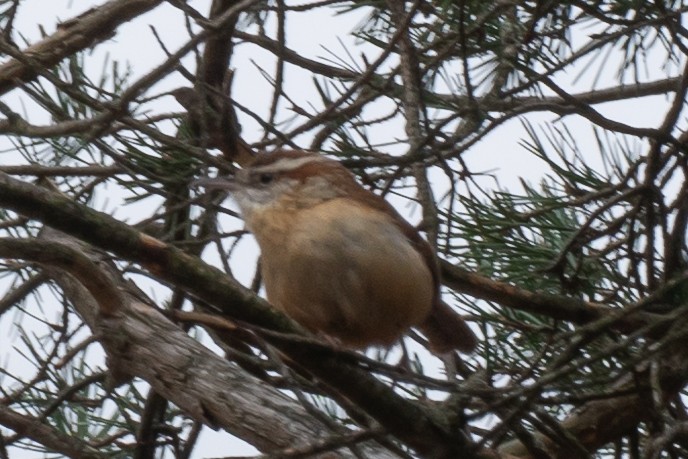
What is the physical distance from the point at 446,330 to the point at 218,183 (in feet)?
2.77

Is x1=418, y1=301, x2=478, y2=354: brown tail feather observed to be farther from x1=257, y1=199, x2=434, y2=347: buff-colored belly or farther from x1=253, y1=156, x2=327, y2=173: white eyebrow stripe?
x1=253, y1=156, x2=327, y2=173: white eyebrow stripe

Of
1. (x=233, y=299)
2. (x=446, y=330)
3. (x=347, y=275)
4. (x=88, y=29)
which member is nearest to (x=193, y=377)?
(x=347, y=275)

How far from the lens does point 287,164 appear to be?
3.49 metres

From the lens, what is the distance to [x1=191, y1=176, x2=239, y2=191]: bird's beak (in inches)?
140

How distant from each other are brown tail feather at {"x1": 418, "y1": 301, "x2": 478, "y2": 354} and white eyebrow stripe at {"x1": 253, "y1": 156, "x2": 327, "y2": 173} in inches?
23.1

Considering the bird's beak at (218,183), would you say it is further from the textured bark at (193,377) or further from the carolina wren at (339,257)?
the textured bark at (193,377)

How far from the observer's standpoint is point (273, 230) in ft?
10.6

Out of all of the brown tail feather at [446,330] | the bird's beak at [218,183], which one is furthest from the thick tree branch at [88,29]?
the brown tail feather at [446,330]

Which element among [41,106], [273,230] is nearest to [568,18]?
[273,230]

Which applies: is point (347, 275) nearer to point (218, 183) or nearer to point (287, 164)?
point (287, 164)

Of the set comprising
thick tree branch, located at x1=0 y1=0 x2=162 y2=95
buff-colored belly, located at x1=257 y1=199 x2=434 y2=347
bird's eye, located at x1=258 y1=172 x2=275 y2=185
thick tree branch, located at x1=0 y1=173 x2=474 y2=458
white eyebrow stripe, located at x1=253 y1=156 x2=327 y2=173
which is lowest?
thick tree branch, located at x1=0 y1=173 x2=474 y2=458

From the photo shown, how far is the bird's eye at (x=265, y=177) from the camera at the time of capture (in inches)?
137

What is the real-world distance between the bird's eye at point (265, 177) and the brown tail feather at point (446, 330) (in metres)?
0.64

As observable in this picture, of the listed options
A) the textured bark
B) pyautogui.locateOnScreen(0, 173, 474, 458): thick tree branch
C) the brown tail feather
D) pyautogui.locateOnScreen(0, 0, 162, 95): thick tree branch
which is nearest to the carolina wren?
the brown tail feather
